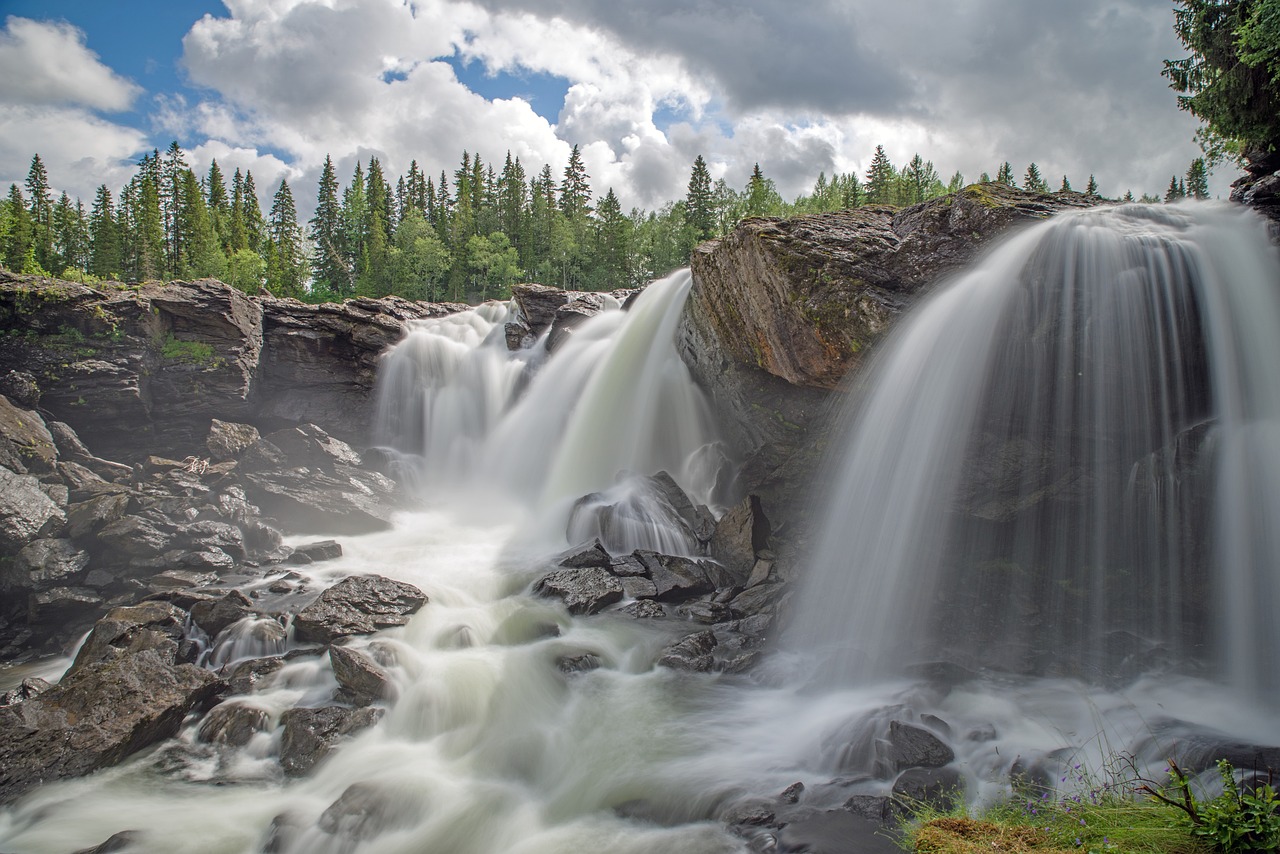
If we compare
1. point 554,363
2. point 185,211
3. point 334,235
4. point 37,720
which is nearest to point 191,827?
point 37,720

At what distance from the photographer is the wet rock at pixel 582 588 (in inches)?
463

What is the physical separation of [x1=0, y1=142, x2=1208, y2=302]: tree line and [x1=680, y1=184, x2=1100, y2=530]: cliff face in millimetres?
51683

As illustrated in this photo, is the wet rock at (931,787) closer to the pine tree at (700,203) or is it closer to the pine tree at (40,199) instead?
the pine tree at (700,203)

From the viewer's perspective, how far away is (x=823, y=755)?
7.47 metres

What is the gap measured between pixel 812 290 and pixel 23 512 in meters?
16.9

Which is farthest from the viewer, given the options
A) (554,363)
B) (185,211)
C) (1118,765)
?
(185,211)

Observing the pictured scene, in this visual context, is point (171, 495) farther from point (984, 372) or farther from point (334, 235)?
point (334, 235)

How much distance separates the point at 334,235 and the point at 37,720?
8710 cm

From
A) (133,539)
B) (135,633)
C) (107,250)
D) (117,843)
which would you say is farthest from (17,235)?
(117,843)

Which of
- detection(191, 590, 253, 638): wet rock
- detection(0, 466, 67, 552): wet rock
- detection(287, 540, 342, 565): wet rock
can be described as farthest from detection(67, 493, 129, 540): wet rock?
detection(191, 590, 253, 638): wet rock

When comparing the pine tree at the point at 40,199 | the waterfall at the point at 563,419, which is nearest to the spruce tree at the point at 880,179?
the waterfall at the point at 563,419

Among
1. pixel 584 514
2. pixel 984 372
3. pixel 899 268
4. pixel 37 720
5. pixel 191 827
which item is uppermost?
pixel 899 268

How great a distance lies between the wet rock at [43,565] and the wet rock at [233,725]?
705cm

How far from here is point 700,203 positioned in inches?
2785
